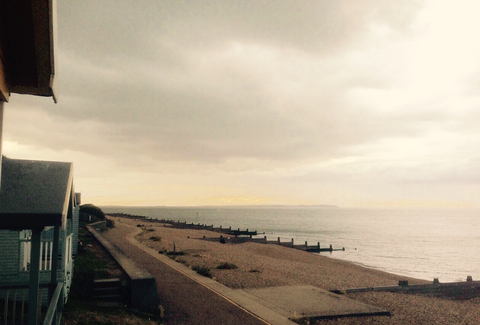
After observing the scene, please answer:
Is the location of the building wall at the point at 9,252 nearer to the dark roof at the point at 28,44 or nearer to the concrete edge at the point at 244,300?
the concrete edge at the point at 244,300

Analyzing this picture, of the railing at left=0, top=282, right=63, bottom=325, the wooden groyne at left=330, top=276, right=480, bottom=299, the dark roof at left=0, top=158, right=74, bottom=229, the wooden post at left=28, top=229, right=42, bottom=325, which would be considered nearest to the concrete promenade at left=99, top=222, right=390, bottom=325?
the railing at left=0, top=282, right=63, bottom=325

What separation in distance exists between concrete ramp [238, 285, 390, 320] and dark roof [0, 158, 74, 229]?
8.09 meters

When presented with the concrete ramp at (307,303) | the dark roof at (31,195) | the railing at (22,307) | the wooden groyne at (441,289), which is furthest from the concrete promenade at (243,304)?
the wooden groyne at (441,289)

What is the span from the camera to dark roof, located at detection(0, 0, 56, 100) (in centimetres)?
317

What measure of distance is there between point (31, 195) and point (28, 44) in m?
5.14

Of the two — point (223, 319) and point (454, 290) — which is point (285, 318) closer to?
point (223, 319)

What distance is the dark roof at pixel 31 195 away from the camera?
23.4ft

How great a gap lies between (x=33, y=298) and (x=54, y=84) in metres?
5.11

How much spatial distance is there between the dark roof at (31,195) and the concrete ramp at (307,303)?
26.5 feet

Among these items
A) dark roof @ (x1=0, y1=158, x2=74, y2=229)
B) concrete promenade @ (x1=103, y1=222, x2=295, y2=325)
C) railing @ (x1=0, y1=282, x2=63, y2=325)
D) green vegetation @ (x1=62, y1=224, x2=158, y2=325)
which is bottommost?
concrete promenade @ (x1=103, y1=222, x2=295, y2=325)

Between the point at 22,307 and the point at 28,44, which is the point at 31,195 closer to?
the point at 22,307

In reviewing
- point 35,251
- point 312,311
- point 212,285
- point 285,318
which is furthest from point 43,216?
point 212,285

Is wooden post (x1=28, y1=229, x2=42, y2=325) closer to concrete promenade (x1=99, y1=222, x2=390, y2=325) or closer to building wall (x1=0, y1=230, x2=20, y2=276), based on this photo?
building wall (x1=0, y1=230, x2=20, y2=276)

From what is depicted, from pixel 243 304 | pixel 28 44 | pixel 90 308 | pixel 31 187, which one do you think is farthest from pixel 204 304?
pixel 28 44
